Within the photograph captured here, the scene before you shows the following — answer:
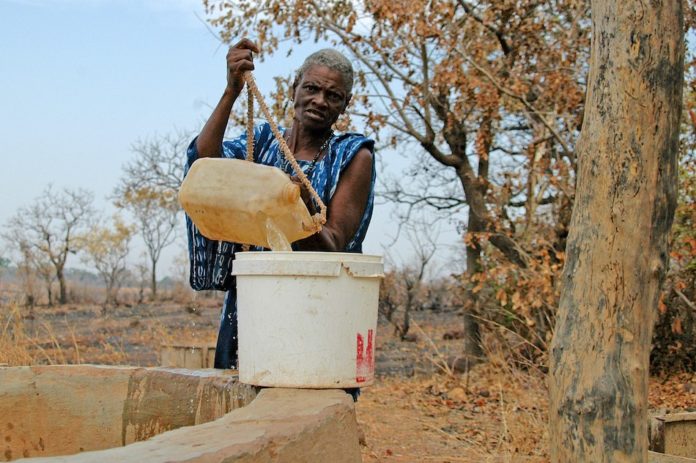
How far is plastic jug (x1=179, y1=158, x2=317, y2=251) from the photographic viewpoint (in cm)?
207

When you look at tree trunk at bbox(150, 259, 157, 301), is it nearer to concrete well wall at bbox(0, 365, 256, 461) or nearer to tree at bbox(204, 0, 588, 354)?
tree at bbox(204, 0, 588, 354)

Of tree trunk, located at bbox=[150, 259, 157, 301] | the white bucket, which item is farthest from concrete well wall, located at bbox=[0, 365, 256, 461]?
tree trunk, located at bbox=[150, 259, 157, 301]

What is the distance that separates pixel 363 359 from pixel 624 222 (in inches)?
32.1

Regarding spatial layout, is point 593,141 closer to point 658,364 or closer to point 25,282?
point 658,364

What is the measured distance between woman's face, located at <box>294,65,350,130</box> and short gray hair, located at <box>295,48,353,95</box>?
0.04 ft

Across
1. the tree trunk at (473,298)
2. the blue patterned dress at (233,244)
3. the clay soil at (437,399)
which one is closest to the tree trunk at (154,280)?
the clay soil at (437,399)

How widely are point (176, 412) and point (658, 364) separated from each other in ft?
21.6

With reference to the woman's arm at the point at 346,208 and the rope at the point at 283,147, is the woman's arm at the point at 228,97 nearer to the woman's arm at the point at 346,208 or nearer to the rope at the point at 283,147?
the rope at the point at 283,147

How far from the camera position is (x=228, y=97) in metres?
2.36

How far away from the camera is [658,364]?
794cm

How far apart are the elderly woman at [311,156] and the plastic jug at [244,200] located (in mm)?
197

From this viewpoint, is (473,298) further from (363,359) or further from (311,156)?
(363,359)

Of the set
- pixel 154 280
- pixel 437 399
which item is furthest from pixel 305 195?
pixel 154 280

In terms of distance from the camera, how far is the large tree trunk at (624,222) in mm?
2258
